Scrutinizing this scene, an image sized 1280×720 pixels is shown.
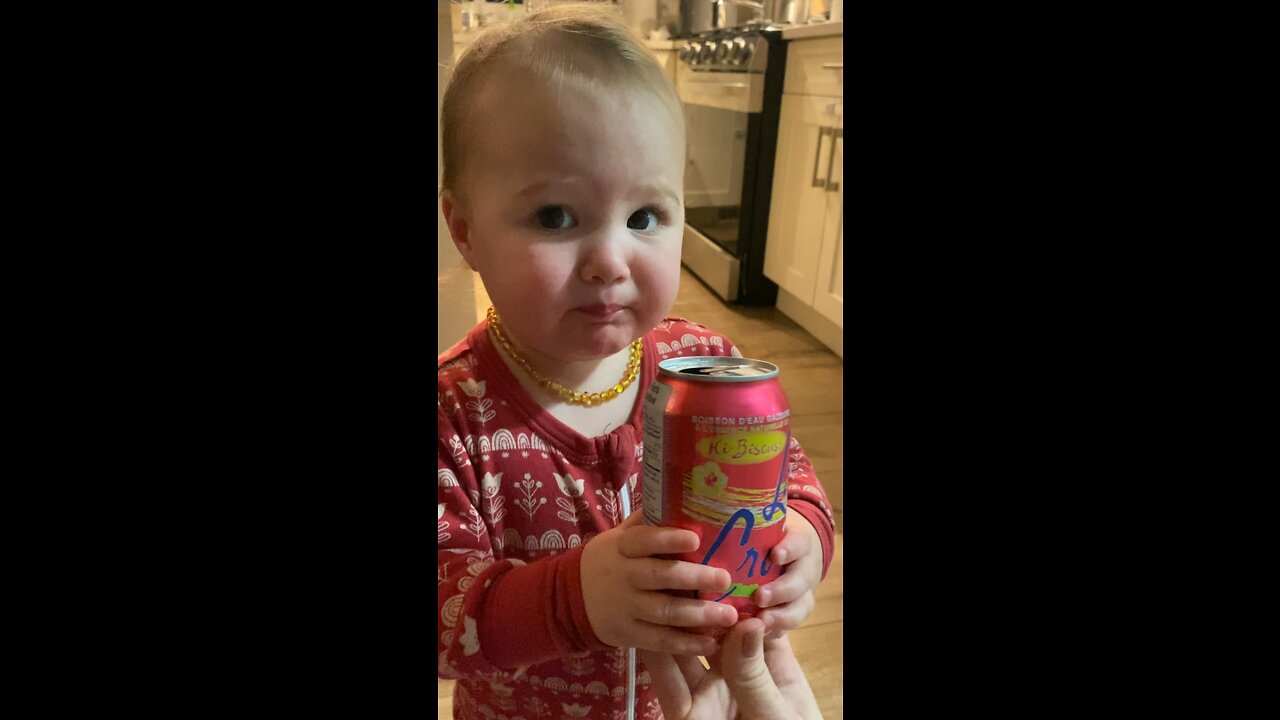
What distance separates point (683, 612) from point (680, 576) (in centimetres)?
3

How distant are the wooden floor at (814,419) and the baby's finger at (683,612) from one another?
0.28m

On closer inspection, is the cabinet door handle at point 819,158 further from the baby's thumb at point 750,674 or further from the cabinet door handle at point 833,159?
the baby's thumb at point 750,674

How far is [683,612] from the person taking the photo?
45 cm

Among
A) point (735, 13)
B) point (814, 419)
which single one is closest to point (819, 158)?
point (735, 13)

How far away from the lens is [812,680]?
1.06m

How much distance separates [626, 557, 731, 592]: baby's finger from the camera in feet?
1.44

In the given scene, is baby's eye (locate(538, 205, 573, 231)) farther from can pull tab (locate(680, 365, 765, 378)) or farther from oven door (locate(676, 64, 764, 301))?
oven door (locate(676, 64, 764, 301))

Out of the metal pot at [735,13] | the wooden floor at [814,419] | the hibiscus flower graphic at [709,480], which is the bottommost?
the wooden floor at [814,419]

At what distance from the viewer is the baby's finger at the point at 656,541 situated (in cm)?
44

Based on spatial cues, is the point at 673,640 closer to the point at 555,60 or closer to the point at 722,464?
the point at 722,464

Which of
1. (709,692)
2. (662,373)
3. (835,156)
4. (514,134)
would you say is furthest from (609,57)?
(835,156)

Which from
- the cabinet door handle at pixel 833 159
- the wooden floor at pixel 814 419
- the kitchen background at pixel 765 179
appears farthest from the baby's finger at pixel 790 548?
the cabinet door handle at pixel 833 159

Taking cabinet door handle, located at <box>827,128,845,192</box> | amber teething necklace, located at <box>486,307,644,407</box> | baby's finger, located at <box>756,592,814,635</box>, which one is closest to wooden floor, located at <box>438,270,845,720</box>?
amber teething necklace, located at <box>486,307,644,407</box>

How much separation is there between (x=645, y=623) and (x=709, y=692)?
9cm
